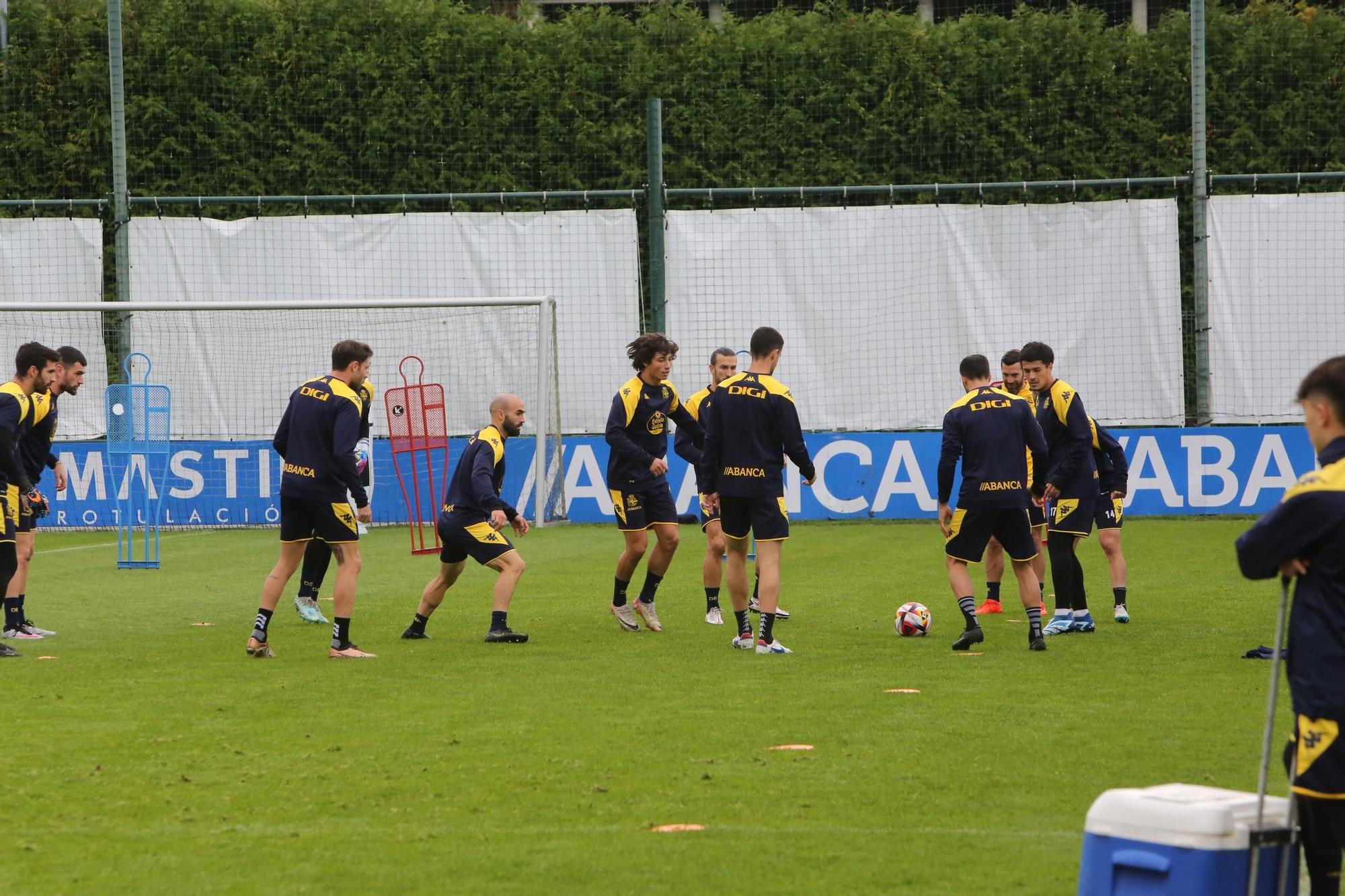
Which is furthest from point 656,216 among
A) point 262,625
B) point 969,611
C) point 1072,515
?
point 262,625

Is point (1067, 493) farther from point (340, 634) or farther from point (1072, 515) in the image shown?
point (340, 634)

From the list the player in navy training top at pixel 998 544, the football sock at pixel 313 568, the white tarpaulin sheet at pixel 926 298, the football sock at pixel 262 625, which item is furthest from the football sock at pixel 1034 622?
the white tarpaulin sheet at pixel 926 298

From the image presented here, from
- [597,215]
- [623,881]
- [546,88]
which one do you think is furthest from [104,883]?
[546,88]

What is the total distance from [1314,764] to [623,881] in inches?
78.1

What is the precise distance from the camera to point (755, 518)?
9.53 metres

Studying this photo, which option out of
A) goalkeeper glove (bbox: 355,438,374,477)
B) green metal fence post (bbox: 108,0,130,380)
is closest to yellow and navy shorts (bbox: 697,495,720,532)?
goalkeeper glove (bbox: 355,438,374,477)

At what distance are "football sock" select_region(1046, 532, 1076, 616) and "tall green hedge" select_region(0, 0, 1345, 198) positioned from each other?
471 inches

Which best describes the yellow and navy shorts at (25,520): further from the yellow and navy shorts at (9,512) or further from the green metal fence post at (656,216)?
the green metal fence post at (656,216)

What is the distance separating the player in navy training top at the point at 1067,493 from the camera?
1023 cm

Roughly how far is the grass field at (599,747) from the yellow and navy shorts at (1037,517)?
669 millimetres

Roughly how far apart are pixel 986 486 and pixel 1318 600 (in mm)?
5501

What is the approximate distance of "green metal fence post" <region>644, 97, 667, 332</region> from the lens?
19953 mm

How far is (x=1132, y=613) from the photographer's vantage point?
36.3 ft

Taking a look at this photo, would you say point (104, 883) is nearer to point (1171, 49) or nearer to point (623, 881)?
point (623, 881)
